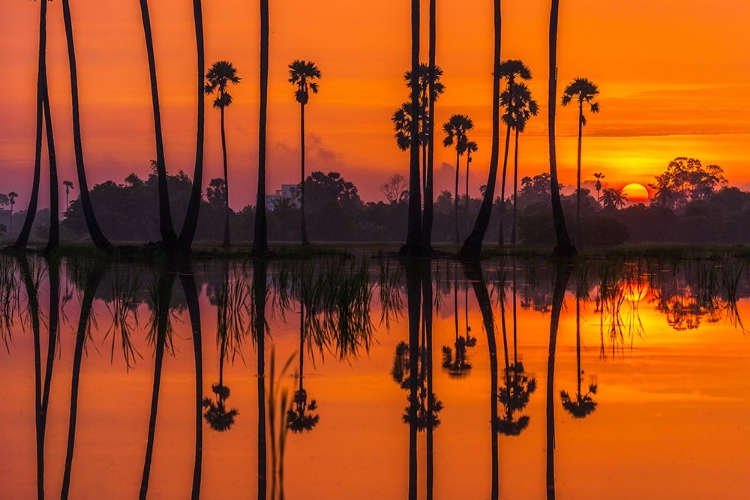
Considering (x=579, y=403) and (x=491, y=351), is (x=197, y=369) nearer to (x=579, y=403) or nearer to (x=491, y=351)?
(x=491, y=351)

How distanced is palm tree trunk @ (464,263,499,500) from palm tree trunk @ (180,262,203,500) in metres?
1.46

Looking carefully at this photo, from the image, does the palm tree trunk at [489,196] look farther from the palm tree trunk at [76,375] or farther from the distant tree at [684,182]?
the distant tree at [684,182]

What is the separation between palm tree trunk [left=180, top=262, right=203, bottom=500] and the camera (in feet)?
21.1

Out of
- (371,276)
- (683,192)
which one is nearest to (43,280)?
(371,276)

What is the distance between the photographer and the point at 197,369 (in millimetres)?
10672

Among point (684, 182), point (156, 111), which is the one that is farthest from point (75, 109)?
point (684, 182)

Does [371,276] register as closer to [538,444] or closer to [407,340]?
[407,340]

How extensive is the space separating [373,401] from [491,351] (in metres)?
3.61

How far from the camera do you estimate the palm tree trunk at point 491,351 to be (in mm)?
6468

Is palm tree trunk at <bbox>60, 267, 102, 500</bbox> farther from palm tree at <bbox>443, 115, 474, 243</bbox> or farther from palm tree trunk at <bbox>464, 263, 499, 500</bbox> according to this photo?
palm tree at <bbox>443, 115, 474, 243</bbox>

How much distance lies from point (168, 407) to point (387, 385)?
6.03 ft

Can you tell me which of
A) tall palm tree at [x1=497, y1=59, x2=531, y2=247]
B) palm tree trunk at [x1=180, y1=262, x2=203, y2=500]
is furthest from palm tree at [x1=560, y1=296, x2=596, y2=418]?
tall palm tree at [x1=497, y1=59, x2=531, y2=247]

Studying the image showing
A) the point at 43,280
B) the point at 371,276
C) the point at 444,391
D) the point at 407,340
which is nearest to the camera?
the point at 444,391

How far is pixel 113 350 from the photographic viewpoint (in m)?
12.2
